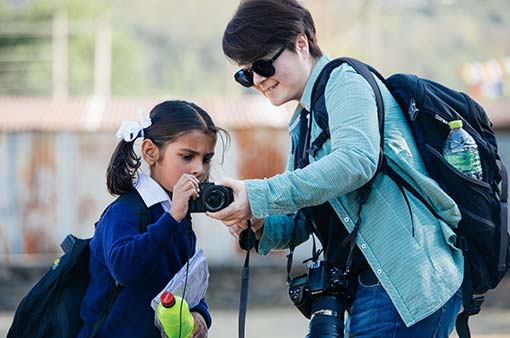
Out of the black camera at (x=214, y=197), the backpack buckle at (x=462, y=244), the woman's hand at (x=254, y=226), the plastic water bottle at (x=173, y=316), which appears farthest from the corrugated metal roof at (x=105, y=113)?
the backpack buckle at (x=462, y=244)

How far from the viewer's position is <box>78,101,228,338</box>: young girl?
3432 millimetres

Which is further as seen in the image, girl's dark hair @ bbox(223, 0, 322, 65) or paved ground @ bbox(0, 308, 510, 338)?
paved ground @ bbox(0, 308, 510, 338)

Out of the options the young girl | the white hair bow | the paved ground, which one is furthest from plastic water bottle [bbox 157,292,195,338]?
the paved ground

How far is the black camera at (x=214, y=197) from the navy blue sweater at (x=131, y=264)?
0.71 ft

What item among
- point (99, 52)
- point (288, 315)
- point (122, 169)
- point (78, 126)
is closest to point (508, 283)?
point (288, 315)

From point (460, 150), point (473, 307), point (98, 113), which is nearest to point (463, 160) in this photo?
point (460, 150)

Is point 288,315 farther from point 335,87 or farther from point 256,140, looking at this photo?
point 335,87

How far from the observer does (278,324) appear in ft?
35.9

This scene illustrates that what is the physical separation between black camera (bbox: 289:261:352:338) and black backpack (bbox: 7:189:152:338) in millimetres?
614

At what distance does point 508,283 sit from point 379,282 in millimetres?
9779

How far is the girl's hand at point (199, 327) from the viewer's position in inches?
145

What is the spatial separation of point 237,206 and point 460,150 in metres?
0.72

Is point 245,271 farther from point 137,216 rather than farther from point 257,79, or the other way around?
point 257,79

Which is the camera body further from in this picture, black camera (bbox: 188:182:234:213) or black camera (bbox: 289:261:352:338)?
black camera (bbox: 188:182:234:213)
